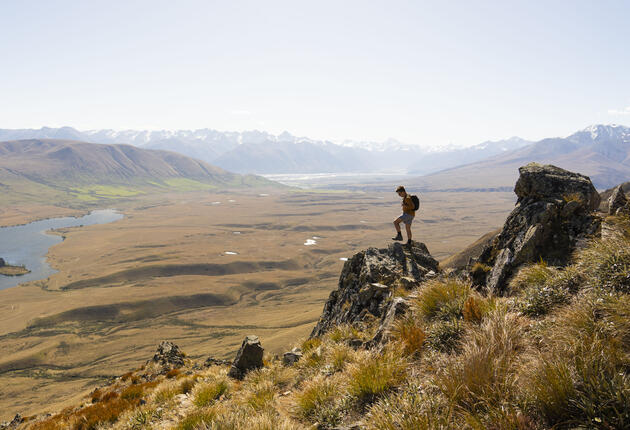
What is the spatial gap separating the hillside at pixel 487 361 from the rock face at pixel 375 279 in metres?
0.71

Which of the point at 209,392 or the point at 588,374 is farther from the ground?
the point at 588,374

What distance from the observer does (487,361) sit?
15.4 ft

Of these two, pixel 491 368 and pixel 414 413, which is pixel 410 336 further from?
pixel 414 413

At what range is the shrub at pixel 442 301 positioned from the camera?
24.0 ft

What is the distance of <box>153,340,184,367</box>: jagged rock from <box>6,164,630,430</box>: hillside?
12125mm

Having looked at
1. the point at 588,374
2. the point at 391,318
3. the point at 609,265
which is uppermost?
the point at 609,265

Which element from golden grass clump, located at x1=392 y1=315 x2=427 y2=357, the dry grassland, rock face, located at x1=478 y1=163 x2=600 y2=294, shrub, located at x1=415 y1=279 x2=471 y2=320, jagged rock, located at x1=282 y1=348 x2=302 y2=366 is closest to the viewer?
golden grass clump, located at x1=392 y1=315 x2=427 y2=357

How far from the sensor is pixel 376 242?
173625 millimetres

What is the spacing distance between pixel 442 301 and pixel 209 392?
25.2 ft

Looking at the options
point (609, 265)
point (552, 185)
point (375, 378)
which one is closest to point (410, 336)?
point (375, 378)

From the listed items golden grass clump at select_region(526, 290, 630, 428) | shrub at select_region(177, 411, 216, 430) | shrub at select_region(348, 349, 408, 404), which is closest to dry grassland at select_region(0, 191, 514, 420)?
shrub at select_region(177, 411, 216, 430)

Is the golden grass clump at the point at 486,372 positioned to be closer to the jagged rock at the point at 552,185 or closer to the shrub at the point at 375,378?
the shrub at the point at 375,378

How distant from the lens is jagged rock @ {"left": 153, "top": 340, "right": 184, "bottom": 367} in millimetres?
23694

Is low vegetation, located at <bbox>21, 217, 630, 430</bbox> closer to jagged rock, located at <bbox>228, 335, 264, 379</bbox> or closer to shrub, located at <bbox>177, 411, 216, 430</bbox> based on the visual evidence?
shrub, located at <bbox>177, 411, 216, 430</bbox>
